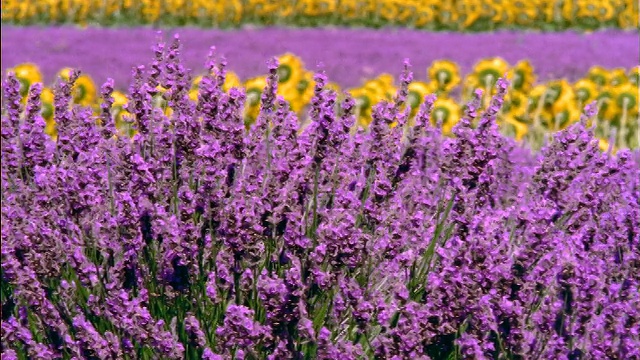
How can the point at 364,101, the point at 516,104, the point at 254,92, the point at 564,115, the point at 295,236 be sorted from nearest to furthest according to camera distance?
the point at 295,236 < the point at 254,92 < the point at 364,101 < the point at 564,115 < the point at 516,104

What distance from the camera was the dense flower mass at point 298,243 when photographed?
2.10 meters

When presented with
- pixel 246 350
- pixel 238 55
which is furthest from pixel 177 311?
pixel 238 55

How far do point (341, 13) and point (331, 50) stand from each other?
7.15 metres

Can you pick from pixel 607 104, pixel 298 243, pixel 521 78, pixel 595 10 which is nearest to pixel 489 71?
pixel 521 78

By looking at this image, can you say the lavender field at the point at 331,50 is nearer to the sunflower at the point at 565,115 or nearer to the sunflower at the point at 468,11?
the sunflower at the point at 565,115

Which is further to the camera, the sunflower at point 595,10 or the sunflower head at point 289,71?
the sunflower at point 595,10

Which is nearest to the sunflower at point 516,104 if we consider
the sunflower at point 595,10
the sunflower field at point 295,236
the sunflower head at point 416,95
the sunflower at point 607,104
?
the sunflower at point 607,104

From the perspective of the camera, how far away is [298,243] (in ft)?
7.20

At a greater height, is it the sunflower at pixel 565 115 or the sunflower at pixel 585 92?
the sunflower at pixel 585 92

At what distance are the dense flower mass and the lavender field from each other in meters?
5.19

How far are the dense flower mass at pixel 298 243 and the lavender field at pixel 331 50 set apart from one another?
5.19 metres

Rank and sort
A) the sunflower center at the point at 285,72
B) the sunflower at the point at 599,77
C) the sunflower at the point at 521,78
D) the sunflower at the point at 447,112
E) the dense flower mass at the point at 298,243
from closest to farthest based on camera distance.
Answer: the dense flower mass at the point at 298,243
the sunflower at the point at 447,112
the sunflower center at the point at 285,72
the sunflower at the point at 521,78
the sunflower at the point at 599,77

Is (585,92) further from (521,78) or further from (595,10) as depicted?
(595,10)

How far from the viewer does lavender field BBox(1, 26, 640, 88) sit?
27.6 feet
